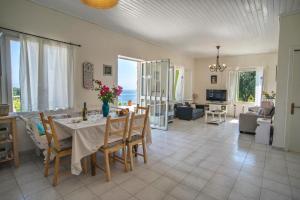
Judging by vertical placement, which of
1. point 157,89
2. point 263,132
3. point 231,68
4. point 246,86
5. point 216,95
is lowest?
point 263,132

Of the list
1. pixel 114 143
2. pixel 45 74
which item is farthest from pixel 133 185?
pixel 45 74

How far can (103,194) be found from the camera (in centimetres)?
198

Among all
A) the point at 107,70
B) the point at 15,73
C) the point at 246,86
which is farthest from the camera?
the point at 246,86

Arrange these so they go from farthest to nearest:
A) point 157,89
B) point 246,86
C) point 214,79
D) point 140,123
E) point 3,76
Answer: point 214,79
point 246,86
point 157,89
point 140,123
point 3,76

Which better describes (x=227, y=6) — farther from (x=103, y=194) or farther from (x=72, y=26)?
(x=103, y=194)

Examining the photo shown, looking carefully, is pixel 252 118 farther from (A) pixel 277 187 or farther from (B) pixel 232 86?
(B) pixel 232 86

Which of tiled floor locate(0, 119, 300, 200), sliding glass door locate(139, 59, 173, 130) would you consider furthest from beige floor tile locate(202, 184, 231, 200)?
sliding glass door locate(139, 59, 173, 130)

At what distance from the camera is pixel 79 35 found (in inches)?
143

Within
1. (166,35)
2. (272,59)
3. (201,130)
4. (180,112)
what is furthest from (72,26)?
(272,59)

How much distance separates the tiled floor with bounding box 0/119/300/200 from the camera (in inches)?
78.2

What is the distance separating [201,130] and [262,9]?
10.9 ft

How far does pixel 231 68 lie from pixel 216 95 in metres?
1.40

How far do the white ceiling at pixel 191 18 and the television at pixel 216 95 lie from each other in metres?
2.92

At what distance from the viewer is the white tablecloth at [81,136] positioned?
82.1 inches
